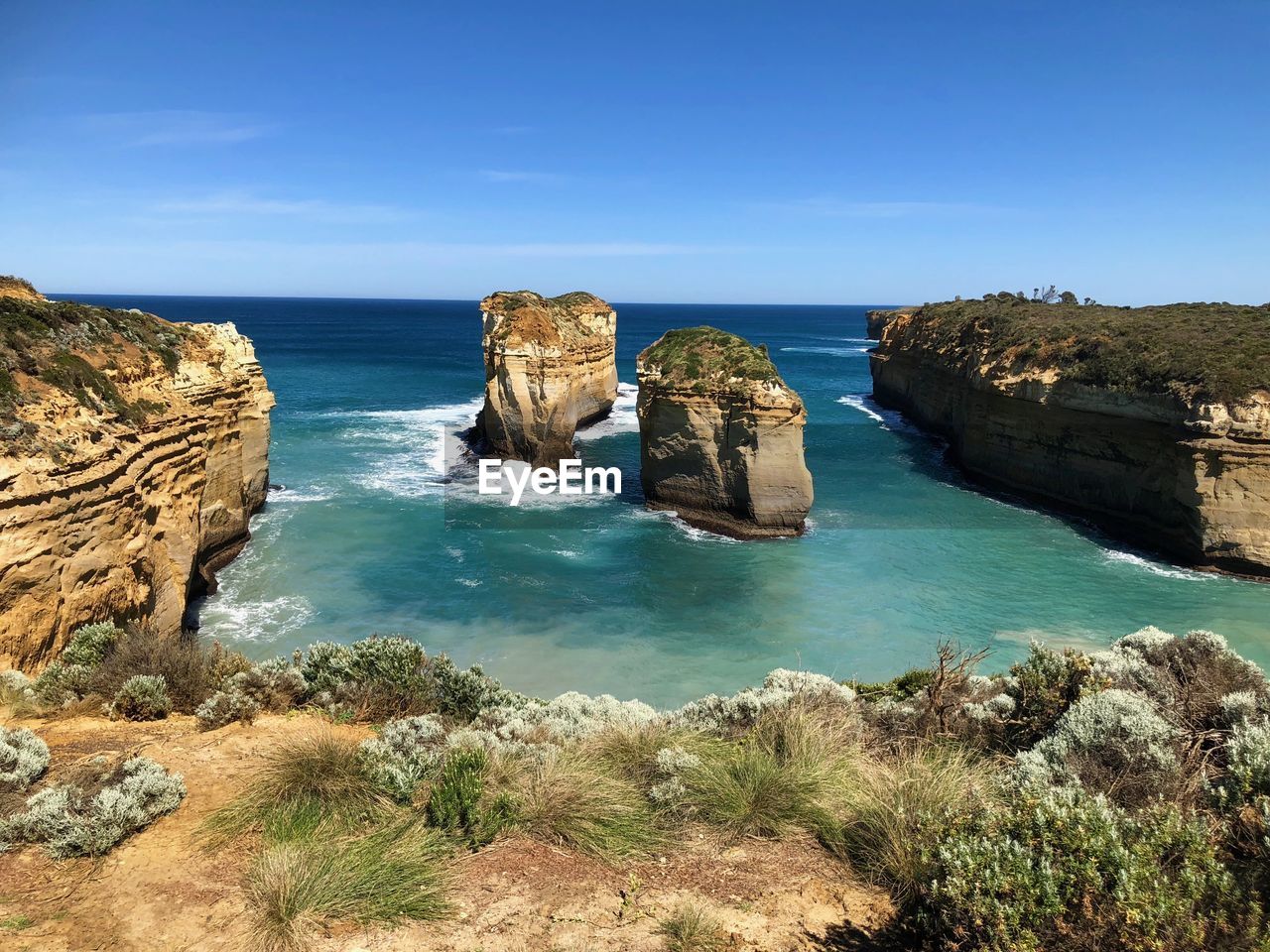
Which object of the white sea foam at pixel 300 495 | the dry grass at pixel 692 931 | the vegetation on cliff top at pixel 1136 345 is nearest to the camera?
the dry grass at pixel 692 931

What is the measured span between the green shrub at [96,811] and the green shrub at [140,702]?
2012 millimetres

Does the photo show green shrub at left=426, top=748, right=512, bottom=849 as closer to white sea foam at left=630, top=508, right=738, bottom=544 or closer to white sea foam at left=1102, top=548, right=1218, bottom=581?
white sea foam at left=630, top=508, right=738, bottom=544

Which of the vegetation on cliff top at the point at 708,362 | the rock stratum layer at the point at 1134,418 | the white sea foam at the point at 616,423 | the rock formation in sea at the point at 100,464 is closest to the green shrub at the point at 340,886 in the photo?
the rock formation in sea at the point at 100,464

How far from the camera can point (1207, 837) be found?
14.5ft

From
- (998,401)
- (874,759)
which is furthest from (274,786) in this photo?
(998,401)

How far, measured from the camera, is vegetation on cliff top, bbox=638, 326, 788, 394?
2372 centimetres

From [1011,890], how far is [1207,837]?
153cm

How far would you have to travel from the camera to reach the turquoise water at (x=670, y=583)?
16.1 metres

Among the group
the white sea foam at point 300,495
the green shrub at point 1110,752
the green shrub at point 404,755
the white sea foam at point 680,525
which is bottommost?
the white sea foam at point 680,525

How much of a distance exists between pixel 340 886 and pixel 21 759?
341 cm

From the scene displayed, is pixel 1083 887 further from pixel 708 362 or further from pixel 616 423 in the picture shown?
pixel 616 423

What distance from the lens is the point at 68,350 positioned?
42.5 ft

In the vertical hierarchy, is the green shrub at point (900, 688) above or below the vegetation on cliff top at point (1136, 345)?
below

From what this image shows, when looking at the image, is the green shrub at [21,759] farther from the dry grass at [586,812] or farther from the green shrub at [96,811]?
the dry grass at [586,812]
